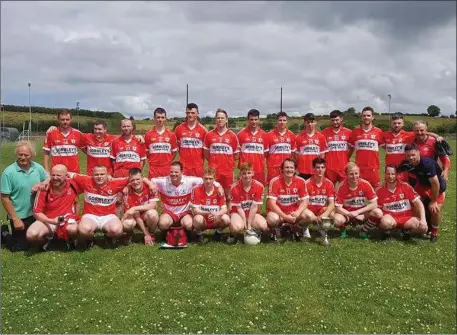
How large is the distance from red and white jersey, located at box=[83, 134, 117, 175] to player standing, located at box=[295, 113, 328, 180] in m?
4.48

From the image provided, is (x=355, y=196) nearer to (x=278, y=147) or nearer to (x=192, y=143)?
(x=278, y=147)

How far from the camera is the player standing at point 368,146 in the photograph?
9656mm

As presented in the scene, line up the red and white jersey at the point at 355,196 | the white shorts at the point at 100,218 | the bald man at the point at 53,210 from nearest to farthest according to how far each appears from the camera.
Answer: the bald man at the point at 53,210
the white shorts at the point at 100,218
the red and white jersey at the point at 355,196

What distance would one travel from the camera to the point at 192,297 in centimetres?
600

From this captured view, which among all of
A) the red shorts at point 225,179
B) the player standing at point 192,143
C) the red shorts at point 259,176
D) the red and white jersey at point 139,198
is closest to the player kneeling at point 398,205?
the red shorts at point 259,176

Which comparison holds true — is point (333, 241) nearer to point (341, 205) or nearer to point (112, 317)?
point (341, 205)

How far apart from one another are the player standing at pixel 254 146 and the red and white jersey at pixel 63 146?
3.72 metres

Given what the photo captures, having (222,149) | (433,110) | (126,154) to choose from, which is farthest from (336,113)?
(433,110)

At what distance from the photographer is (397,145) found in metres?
9.49

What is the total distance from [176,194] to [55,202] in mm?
2352

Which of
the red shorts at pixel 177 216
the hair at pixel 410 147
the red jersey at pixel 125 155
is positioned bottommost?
the red shorts at pixel 177 216

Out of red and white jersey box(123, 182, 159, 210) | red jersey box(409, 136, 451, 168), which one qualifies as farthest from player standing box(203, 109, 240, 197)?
red jersey box(409, 136, 451, 168)

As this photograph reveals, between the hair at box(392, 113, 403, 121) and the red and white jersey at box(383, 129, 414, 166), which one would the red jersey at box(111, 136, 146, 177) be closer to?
the red and white jersey at box(383, 129, 414, 166)

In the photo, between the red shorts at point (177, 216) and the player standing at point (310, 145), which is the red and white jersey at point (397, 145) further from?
the red shorts at point (177, 216)
